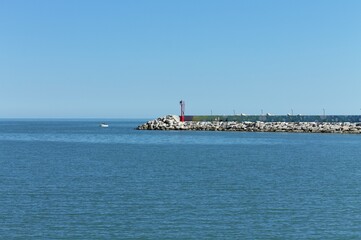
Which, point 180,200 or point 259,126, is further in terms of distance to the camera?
point 259,126

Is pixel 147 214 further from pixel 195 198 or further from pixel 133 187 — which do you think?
pixel 133 187

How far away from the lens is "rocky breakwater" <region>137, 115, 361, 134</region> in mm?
121637

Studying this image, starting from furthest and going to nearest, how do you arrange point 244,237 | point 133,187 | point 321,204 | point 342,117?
point 342,117, point 133,187, point 321,204, point 244,237

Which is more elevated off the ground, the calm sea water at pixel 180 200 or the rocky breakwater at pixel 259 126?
the rocky breakwater at pixel 259 126

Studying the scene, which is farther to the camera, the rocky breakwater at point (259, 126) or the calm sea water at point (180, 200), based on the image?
the rocky breakwater at point (259, 126)

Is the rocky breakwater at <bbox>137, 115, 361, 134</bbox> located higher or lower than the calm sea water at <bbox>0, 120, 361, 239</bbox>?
higher

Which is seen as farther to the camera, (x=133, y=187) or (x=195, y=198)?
(x=133, y=187)

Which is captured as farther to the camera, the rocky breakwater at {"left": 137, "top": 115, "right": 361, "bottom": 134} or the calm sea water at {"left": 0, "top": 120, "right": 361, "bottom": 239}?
the rocky breakwater at {"left": 137, "top": 115, "right": 361, "bottom": 134}

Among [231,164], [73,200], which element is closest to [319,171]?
[231,164]

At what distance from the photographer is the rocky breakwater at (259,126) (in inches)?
4789

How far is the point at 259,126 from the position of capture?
436 feet

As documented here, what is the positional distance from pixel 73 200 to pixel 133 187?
610 centimetres

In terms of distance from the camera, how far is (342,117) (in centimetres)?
17100

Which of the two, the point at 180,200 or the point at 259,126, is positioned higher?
the point at 259,126
